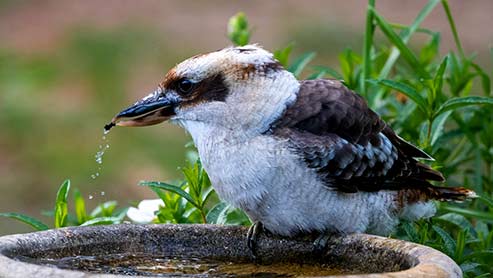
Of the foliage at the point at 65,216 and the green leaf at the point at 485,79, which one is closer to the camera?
the foliage at the point at 65,216

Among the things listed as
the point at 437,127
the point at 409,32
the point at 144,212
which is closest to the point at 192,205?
the point at 144,212

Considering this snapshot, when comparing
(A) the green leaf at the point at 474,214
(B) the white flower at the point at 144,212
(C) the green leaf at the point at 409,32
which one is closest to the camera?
(A) the green leaf at the point at 474,214

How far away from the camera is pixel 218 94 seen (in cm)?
452

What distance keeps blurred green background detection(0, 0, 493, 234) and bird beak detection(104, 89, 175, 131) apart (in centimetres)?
398

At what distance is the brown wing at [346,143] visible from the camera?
4.43m

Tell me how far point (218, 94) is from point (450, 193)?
1.09m

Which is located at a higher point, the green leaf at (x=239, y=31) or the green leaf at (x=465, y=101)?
the green leaf at (x=239, y=31)

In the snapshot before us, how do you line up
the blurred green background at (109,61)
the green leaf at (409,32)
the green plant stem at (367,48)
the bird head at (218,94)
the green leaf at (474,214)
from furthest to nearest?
the blurred green background at (109,61) < the green leaf at (409,32) < the green plant stem at (367,48) < the green leaf at (474,214) < the bird head at (218,94)

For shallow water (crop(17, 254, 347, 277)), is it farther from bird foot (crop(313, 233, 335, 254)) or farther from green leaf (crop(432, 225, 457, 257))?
green leaf (crop(432, 225, 457, 257))

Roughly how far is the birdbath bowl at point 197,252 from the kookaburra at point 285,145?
15 centimetres

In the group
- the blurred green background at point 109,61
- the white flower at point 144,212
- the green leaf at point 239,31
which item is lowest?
the blurred green background at point 109,61

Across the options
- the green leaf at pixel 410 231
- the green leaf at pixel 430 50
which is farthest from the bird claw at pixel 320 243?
the green leaf at pixel 430 50

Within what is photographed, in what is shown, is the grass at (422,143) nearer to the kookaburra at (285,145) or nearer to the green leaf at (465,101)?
the green leaf at (465,101)

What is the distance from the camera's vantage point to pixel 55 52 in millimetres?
11883
